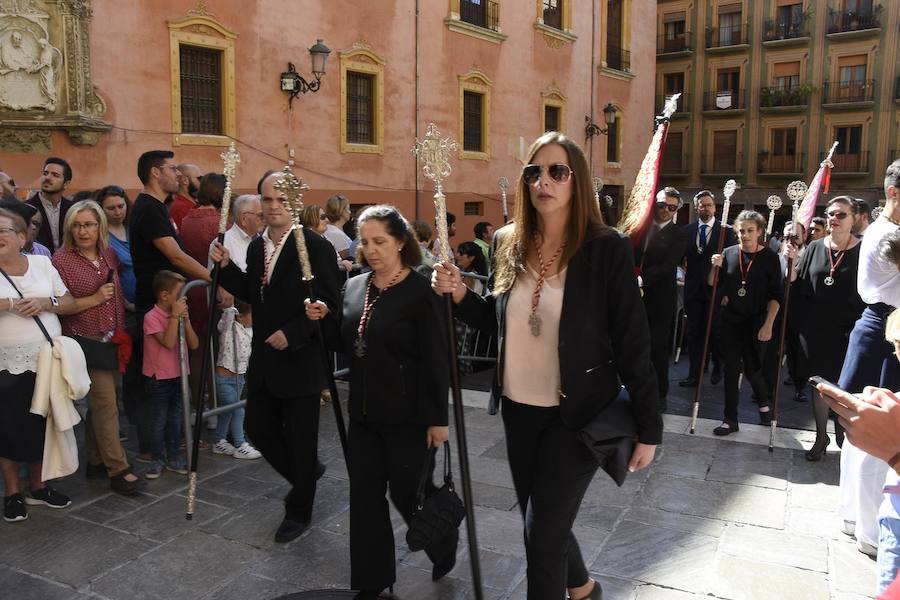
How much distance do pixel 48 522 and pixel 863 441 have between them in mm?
4365

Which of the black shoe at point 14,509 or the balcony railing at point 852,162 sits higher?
the balcony railing at point 852,162

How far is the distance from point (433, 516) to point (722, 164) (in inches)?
1424

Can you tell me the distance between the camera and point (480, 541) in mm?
4402

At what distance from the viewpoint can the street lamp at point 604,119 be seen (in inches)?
966

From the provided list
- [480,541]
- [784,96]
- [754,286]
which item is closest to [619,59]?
[784,96]

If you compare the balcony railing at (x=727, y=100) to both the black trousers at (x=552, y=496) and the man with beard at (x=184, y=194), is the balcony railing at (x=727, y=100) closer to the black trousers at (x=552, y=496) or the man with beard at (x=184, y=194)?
the man with beard at (x=184, y=194)

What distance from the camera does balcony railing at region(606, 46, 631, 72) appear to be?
26.6m

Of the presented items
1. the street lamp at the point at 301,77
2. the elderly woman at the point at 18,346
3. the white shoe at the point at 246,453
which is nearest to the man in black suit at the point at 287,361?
the elderly woman at the point at 18,346

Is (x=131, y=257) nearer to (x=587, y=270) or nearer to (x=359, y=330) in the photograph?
(x=359, y=330)

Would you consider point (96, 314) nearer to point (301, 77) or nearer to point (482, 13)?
point (301, 77)

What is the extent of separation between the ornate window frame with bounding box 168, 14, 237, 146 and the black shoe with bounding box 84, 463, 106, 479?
385 inches

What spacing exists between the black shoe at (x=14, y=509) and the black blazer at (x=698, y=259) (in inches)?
254

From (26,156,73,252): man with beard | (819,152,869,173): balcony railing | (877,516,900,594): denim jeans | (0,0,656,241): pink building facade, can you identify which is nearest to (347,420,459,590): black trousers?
(877,516,900,594): denim jeans

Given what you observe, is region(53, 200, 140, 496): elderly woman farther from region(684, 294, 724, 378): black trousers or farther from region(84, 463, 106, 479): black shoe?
region(684, 294, 724, 378): black trousers
